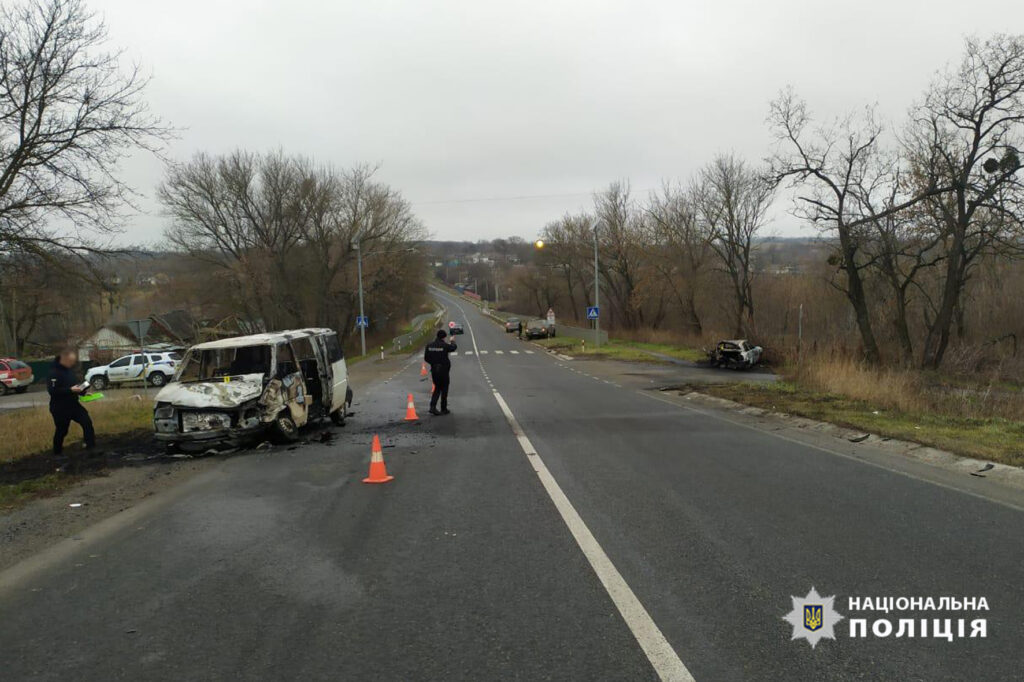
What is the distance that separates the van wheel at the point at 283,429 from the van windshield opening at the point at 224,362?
836 millimetres

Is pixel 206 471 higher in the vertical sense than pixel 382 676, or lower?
lower

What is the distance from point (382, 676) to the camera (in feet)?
10.5

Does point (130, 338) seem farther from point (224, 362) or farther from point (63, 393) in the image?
point (63, 393)

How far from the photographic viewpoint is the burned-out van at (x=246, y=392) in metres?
9.59

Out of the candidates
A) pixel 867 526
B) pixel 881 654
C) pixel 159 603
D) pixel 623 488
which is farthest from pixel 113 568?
pixel 867 526

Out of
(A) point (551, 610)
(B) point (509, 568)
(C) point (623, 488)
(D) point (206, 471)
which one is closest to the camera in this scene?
(A) point (551, 610)

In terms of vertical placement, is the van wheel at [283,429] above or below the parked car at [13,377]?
above

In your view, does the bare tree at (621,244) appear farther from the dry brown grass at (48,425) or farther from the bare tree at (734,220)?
the dry brown grass at (48,425)

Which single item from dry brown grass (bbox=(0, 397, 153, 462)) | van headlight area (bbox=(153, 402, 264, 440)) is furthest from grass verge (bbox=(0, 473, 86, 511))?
dry brown grass (bbox=(0, 397, 153, 462))

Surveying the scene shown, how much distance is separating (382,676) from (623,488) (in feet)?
14.0

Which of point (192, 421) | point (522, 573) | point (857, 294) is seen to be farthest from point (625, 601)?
point (857, 294)

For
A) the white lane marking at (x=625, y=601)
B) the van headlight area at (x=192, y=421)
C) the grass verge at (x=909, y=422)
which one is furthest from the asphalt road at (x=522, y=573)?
the grass verge at (x=909, y=422)

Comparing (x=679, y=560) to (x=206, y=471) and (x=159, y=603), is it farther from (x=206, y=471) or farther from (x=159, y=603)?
(x=206, y=471)

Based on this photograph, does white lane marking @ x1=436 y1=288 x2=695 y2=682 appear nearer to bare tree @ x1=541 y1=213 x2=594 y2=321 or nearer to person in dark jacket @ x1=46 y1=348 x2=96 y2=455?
person in dark jacket @ x1=46 y1=348 x2=96 y2=455
